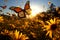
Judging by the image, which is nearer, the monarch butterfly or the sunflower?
the sunflower

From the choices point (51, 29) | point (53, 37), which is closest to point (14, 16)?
point (51, 29)

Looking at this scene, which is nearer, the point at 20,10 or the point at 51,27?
the point at 51,27

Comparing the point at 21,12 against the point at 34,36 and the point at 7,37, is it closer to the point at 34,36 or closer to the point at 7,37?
the point at 34,36

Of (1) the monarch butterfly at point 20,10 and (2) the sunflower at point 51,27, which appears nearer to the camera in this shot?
(2) the sunflower at point 51,27

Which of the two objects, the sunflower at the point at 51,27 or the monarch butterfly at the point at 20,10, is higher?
the monarch butterfly at the point at 20,10

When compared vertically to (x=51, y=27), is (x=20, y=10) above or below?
above

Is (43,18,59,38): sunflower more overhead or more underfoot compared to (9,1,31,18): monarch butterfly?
more underfoot

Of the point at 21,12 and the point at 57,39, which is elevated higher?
the point at 21,12

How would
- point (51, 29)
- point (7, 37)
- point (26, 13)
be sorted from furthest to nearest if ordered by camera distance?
point (26, 13) → point (51, 29) → point (7, 37)

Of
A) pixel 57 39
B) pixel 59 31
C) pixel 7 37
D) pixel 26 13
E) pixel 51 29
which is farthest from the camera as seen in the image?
pixel 26 13

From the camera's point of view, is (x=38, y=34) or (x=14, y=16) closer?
(x=38, y=34)
